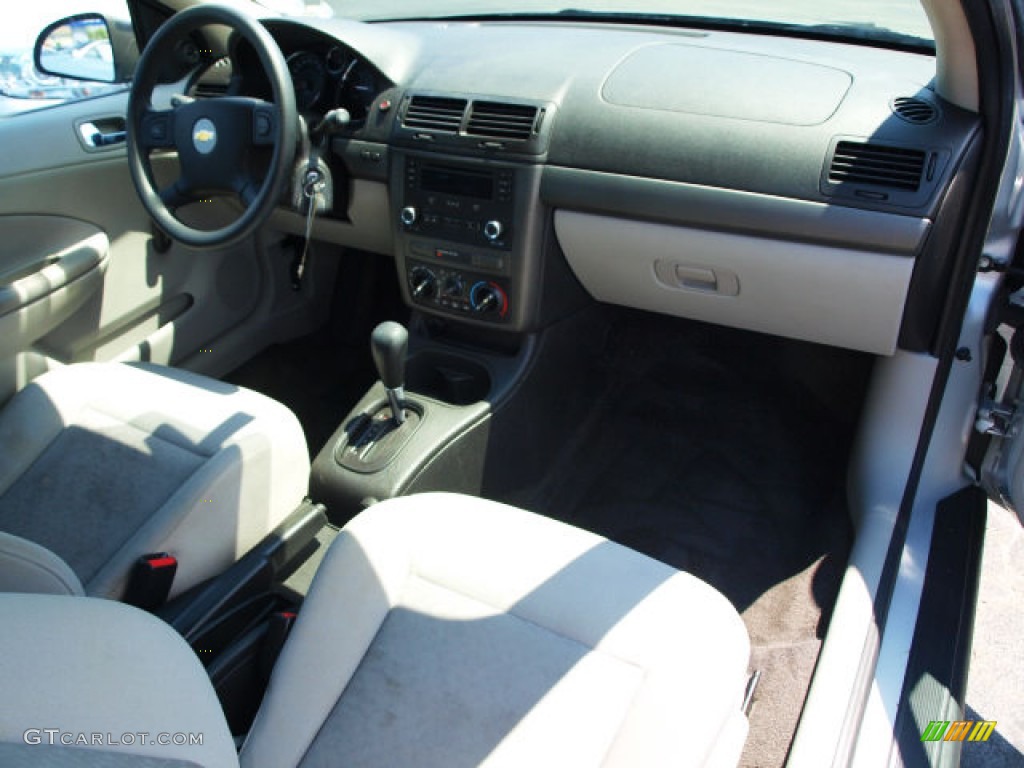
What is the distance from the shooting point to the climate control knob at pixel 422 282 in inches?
87.0

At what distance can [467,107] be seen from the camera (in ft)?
6.61

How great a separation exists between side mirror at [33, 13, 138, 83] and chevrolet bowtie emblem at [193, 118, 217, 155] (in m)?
0.67

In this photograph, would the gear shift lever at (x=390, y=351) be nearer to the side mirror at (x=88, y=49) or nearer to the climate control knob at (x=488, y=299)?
the climate control knob at (x=488, y=299)

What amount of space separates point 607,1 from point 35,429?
1.90 m

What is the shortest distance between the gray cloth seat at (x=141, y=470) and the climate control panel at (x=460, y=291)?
0.57 metres

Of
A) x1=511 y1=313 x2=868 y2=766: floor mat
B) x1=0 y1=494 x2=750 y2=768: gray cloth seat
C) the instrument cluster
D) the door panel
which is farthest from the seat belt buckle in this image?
the instrument cluster

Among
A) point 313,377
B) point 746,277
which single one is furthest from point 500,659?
point 313,377

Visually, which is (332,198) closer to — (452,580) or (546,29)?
(546,29)

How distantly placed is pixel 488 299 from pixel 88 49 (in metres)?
1.37

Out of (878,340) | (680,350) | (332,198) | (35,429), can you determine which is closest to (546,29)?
(332,198)

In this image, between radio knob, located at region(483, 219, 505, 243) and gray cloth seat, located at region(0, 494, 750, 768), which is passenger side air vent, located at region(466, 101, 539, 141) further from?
gray cloth seat, located at region(0, 494, 750, 768)

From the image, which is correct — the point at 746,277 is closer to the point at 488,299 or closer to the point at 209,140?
the point at 488,299

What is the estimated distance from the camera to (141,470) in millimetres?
1688

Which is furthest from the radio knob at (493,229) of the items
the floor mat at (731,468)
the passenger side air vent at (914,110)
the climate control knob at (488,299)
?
the passenger side air vent at (914,110)
